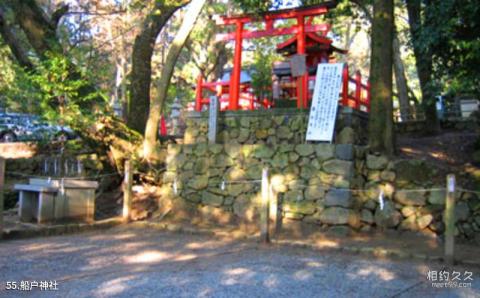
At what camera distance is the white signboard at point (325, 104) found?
884 centimetres

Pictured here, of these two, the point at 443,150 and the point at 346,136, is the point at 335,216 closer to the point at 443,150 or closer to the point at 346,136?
the point at 346,136

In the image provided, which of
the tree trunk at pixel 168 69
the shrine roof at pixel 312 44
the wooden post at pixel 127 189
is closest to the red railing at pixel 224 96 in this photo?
the tree trunk at pixel 168 69

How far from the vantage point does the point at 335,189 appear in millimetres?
8359

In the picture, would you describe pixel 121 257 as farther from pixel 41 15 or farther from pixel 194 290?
pixel 41 15

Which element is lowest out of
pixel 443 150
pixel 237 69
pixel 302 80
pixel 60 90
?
pixel 443 150

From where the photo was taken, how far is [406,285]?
5160mm

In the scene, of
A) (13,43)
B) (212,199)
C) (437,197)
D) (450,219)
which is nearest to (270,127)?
(212,199)

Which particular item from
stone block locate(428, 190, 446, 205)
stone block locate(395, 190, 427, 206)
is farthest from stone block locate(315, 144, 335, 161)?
stone block locate(428, 190, 446, 205)

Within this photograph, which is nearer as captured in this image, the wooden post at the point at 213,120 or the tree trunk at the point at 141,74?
the wooden post at the point at 213,120

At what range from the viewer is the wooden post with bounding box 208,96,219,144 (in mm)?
10234

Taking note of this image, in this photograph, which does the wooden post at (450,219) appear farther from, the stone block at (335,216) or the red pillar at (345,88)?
the red pillar at (345,88)

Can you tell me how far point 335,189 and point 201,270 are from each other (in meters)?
3.47

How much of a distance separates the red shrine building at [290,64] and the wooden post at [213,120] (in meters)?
0.46

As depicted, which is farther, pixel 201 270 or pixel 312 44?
pixel 312 44
